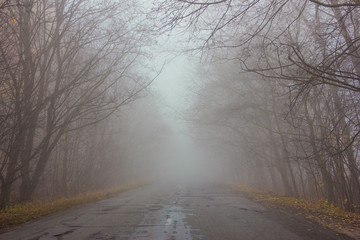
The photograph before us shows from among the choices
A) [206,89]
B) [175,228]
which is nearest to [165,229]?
[175,228]

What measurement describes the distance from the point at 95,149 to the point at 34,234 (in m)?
15.3

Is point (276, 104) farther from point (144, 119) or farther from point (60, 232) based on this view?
point (144, 119)

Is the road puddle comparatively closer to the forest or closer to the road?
the road

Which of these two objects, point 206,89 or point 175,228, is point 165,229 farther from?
point 206,89

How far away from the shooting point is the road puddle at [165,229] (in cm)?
499

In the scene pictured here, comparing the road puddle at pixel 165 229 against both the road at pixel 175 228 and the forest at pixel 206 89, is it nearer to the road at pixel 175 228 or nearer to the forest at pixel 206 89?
the road at pixel 175 228

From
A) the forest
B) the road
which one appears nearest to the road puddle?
the road

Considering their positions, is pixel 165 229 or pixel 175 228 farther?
pixel 175 228

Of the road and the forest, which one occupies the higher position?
the forest

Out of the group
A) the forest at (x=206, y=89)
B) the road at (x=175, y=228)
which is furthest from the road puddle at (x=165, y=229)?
the forest at (x=206, y=89)

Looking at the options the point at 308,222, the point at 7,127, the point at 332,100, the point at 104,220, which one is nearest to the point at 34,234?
the point at 104,220

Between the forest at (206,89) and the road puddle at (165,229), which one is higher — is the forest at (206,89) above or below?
above

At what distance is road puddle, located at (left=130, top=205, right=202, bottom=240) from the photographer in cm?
499

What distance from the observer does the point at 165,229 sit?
18.5 feet
